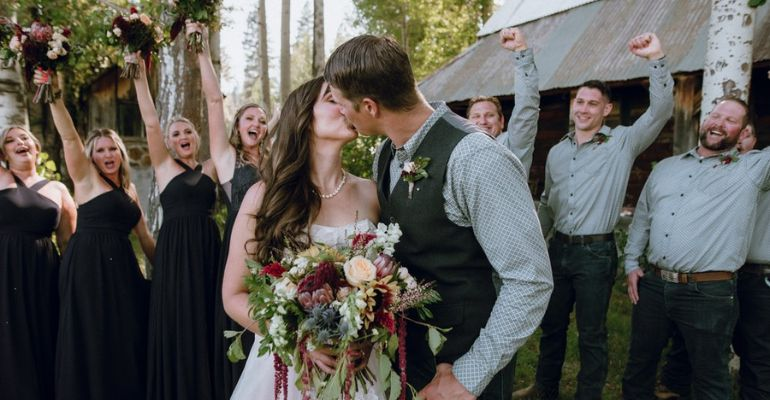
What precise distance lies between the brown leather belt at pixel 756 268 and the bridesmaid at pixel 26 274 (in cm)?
528

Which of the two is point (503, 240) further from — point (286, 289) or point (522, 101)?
point (522, 101)

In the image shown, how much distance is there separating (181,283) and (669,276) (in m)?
3.60

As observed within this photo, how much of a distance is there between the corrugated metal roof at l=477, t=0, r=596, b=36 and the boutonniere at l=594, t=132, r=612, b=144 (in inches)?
323

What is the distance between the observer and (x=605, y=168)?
4.21m

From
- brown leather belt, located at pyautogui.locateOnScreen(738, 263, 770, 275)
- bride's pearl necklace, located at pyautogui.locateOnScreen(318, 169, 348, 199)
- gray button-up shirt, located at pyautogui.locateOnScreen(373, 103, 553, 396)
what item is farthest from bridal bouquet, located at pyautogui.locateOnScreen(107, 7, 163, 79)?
brown leather belt, located at pyautogui.locateOnScreen(738, 263, 770, 275)

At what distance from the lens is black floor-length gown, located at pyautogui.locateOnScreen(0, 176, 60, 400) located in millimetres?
3961

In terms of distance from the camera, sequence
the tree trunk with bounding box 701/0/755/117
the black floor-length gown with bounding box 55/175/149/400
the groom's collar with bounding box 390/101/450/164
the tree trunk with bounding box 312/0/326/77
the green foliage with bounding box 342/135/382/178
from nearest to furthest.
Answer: the groom's collar with bounding box 390/101/450/164 < the black floor-length gown with bounding box 55/175/149/400 < the tree trunk with bounding box 701/0/755/117 < the green foliage with bounding box 342/135/382/178 < the tree trunk with bounding box 312/0/326/77

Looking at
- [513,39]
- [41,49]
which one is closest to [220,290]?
[41,49]

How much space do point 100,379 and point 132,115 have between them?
44.9ft

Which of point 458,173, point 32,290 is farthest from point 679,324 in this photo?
point 32,290

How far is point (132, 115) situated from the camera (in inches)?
626

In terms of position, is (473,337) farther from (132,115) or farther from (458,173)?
(132,115)

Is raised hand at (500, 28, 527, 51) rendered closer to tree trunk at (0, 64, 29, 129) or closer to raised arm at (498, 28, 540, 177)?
raised arm at (498, 28, 540, 177)

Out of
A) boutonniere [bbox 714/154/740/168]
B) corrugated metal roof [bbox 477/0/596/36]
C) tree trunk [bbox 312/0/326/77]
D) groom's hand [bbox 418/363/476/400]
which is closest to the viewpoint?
groom's hand [bbox 418/363/476/400]
